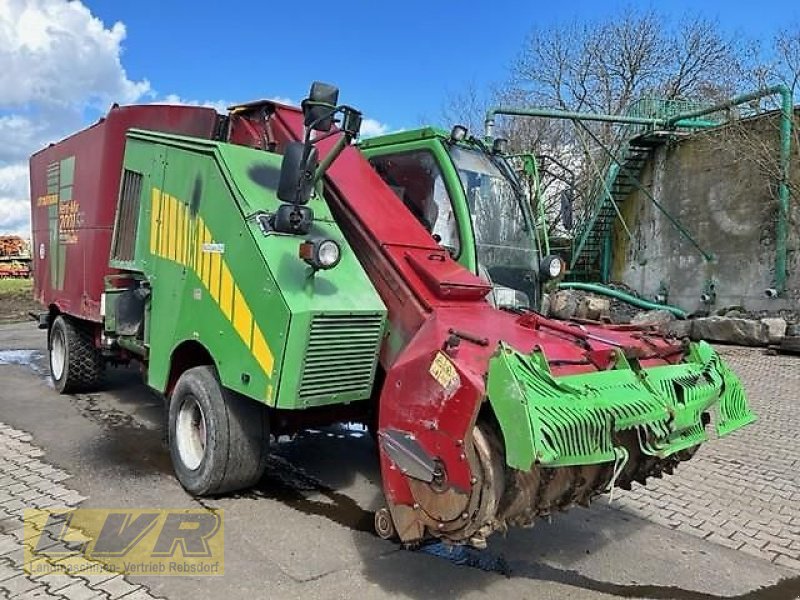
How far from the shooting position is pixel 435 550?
3.80 meters

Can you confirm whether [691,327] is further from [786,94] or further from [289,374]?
[289,374]

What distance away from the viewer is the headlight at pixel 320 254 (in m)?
3.54

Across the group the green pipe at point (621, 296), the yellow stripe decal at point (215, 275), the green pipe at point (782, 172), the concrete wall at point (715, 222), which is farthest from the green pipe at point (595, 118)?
the yellow stripe decal at point (215, 275)

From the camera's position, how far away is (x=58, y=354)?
7.79 metres

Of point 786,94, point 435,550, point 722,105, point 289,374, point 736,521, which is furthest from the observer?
point 722,105

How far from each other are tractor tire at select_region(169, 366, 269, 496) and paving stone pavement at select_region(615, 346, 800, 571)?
98.4 inches

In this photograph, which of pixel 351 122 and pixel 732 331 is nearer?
pixel 351 122

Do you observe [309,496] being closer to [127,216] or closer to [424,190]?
[424,190]

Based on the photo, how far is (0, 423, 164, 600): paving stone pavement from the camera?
10.6ft

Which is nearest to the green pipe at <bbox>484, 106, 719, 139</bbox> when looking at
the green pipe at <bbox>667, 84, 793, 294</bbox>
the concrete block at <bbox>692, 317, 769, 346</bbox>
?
the green pipe at <bbox>667, 84, 793, 294</bbox>

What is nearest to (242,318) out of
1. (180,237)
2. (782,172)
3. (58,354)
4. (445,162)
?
(180,237)

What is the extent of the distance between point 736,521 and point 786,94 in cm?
1196

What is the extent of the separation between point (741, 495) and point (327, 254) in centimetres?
362

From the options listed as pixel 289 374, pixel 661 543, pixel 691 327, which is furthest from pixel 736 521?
pixel 691 327
